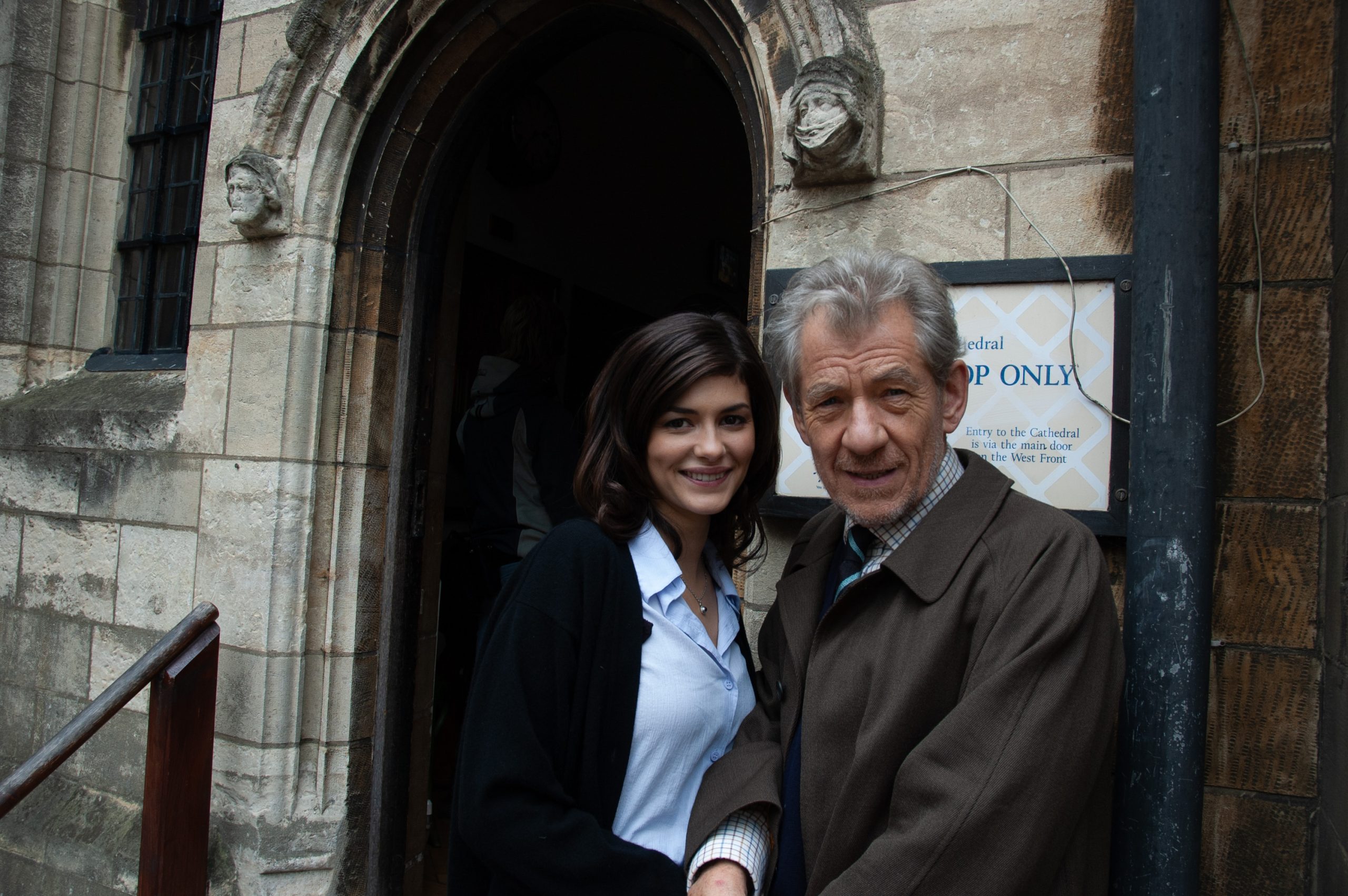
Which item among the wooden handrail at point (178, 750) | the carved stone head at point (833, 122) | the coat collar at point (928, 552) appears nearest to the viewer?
the coat collar at point (928, 552)

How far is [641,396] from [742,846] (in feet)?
2.53

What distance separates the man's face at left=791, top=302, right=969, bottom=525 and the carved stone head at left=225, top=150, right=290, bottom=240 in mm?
2379

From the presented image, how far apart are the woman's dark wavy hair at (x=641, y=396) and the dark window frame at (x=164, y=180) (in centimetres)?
294

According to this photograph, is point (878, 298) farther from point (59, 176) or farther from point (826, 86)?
point (59, 176)

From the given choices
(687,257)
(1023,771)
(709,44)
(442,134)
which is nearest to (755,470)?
(1023,771)

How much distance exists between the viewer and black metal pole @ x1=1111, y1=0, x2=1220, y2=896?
135 centimetres

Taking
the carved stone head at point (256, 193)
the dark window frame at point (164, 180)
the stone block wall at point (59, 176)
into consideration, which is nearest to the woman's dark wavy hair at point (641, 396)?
the carved stone head at point (256, 193)

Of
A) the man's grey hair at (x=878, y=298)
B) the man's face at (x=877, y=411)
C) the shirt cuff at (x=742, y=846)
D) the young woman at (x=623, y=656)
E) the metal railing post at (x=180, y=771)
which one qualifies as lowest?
the metal railing post at (x=180, y=771)

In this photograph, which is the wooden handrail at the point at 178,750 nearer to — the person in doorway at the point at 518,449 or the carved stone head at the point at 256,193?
the person in doorway at the point at 518,449

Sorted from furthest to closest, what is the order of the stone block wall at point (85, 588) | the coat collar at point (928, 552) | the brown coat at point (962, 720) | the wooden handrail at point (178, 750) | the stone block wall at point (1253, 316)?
the stone block wall at point (85, 588), the wooden handrail at point (178, 750), the stone block wall at point (1253, 316), the coat collar at point (928, 552), the brown coat at point (962, 720)

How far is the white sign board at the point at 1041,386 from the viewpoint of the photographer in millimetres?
1957

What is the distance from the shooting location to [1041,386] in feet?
6.59

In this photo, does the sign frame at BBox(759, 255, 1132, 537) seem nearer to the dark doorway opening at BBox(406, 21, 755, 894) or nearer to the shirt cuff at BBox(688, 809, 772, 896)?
the shirt cuff at BBox(688, 809, 772, 896)

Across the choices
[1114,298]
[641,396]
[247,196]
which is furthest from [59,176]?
[1114,298]
